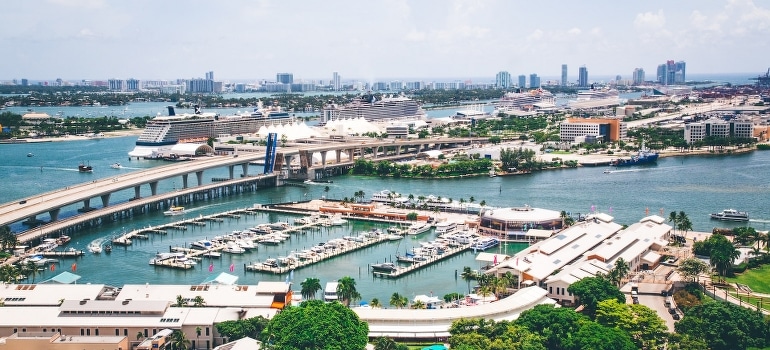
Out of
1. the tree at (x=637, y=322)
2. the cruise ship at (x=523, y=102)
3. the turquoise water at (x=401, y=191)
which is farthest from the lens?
the cruise ship at (x=523, y=102)

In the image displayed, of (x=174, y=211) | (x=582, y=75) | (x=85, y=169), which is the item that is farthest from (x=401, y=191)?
(x=582, y=75)

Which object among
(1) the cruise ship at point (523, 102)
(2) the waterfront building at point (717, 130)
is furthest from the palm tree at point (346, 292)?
(1) the cruise ship at point (523, 102)

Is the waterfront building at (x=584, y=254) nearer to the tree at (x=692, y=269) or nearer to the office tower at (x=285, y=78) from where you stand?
the tree at (x=692, y=269)

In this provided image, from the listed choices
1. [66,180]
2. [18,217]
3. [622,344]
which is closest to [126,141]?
[66,180]

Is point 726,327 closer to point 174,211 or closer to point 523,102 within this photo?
point 174,211

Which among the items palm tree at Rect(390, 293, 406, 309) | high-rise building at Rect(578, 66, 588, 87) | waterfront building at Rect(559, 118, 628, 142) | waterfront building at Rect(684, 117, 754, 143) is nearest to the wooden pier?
palm tree at Rect(390, 293, 406, 309)

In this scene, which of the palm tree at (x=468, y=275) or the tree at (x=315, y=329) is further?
the palm tree at (x=468, y=275)

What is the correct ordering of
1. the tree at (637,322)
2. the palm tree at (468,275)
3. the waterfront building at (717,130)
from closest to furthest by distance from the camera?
the tree at (637,322)
the palm tree at (468,275)
the waterfront building at (717,130)
